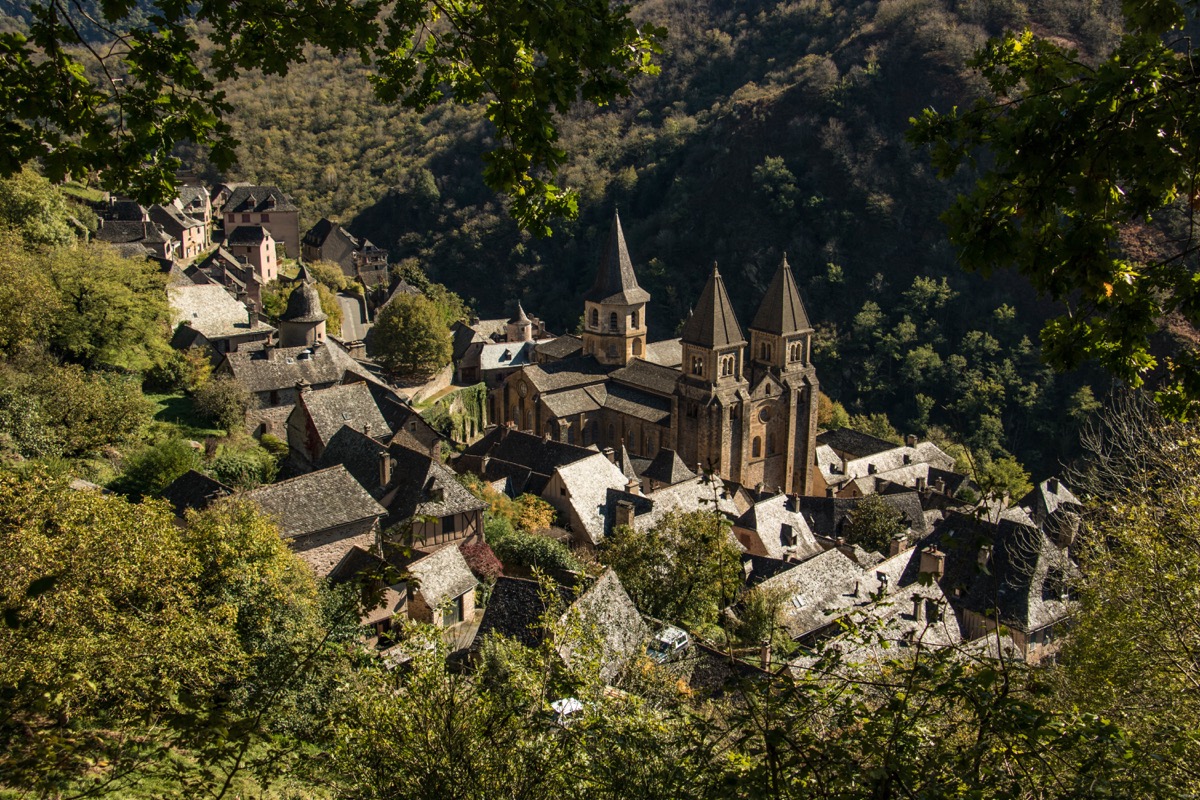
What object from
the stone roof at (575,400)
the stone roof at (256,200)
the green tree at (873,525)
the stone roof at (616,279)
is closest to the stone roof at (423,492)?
the stone roof at (575,400)

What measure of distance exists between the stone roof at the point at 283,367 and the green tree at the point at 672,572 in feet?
56.5

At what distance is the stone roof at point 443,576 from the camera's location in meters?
23.6

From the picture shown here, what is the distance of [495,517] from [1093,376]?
159 feet

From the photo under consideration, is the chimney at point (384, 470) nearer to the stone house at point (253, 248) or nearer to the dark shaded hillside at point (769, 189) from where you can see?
the stone house at point (253, 248)

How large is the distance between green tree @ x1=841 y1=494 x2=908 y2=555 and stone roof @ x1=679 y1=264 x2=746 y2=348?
964cm

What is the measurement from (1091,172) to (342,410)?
101 ft

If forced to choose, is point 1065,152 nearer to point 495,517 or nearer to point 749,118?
point 495,517

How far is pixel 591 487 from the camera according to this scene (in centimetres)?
3391

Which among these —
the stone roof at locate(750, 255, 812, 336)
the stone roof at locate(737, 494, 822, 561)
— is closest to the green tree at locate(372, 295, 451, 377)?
the stone roof at locate(750, 255, 812, 336)

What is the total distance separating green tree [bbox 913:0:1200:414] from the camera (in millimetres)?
5656

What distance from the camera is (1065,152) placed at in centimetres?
578

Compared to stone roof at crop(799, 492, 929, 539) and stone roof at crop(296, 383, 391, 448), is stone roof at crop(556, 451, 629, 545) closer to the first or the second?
stone roof at crop(296, 383, 391, 448)

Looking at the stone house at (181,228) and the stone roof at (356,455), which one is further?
the stone house at (181,228)

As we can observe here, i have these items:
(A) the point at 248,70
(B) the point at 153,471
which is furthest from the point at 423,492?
(A) the point at 248,70
